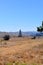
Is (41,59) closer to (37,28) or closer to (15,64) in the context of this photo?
(15,64)

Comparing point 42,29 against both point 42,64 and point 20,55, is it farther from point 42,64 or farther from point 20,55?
point 42,64

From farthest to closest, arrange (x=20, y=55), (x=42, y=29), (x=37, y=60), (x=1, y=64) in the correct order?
(x=42, y=29) → (x=20, y=55) → (x=37, y=60) → (x=1, y=64)

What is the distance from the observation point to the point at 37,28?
2244 inches

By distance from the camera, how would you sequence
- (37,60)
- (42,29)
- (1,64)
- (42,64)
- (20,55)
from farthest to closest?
(42,29) < (20,55) < (37,60) < (42,64) < (1,64)

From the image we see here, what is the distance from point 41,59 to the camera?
1700 centimetres

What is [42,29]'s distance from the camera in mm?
56500

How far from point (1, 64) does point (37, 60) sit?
3.78 m

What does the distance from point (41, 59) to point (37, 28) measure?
1583 inches

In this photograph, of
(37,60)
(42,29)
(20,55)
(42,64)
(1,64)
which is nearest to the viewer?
(1,64)

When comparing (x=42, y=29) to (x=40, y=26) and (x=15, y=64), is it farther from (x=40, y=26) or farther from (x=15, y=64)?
(x=15, y=64)

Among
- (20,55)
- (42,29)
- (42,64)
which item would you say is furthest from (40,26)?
(42,64)

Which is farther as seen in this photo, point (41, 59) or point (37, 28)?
point (37, 28)

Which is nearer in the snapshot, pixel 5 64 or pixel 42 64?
pixel 5 64

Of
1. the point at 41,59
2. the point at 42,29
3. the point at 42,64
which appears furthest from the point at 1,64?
the point at 42,29
